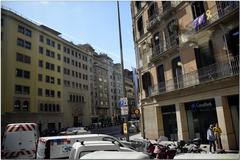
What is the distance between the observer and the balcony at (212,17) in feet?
48.2

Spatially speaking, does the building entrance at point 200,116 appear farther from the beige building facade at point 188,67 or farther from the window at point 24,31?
the window at point 24,31

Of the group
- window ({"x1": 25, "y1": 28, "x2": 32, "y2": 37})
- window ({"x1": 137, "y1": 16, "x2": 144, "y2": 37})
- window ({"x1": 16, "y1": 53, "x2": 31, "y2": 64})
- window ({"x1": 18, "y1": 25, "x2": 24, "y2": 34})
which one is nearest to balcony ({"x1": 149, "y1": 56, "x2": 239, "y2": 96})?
window ({"x1": 137, "y1": 16, "x2": 144, "y2": 37})

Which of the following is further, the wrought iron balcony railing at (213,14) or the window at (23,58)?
the window at (23,58)

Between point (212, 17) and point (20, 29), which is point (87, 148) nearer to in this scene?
point (212, 17)

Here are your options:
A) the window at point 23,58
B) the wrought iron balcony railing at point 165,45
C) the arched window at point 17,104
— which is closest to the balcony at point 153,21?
the wrought iron balcony railing at point 165,45

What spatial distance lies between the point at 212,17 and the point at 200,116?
7.10 m

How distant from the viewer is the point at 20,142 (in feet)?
47.4

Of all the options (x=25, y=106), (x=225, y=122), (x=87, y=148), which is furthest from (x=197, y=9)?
(x=25, y=106)

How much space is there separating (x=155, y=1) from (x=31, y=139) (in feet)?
53.3

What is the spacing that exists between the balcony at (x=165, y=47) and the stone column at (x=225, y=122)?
19.6 ft

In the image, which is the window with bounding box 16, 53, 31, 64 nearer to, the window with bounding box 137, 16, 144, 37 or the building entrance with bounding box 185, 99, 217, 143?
the window with bounding box 137, 16, 144, 37

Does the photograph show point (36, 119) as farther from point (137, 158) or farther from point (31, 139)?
point (137, 158)

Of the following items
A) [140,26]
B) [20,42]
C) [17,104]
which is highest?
[20,42]

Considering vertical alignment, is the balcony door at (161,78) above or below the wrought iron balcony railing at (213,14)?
below
